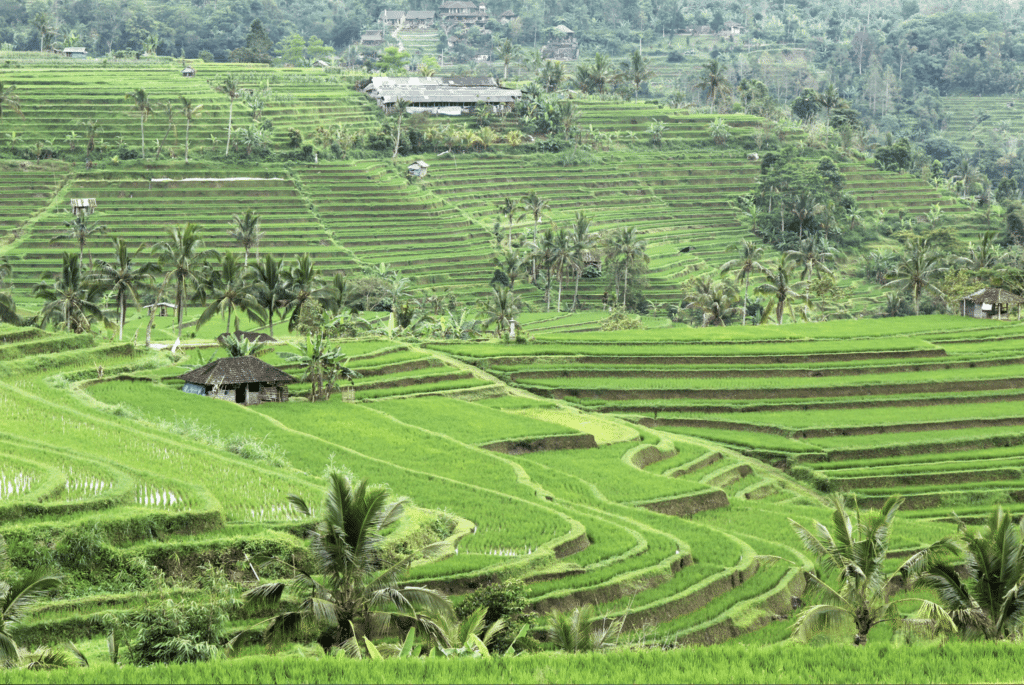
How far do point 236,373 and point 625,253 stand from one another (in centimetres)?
3409

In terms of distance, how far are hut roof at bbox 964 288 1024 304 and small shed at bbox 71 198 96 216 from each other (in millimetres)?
46194

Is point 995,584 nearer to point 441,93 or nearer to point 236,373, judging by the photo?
point 236,373

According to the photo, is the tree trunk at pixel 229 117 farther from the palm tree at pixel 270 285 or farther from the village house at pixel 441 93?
the palm tree at pixel 270 285

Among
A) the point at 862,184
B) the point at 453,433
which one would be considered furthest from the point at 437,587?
the point at 862,184

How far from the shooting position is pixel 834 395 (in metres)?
40.4

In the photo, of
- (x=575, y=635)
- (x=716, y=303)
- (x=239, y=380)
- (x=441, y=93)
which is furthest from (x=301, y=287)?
(x=441, y=93)

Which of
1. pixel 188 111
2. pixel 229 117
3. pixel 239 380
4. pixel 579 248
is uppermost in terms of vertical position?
pixel 188 111

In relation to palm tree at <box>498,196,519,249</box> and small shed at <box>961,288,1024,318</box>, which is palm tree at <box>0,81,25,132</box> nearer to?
palm tree at <box>498,196,519,249</box>

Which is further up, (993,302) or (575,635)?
(575,635)

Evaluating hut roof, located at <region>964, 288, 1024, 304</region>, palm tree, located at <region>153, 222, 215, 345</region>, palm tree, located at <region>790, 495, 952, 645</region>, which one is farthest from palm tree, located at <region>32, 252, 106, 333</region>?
hut roof, located at <region>964, 288, 1024, 304</region>

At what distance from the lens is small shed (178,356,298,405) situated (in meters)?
34.4

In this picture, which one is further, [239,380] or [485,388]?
[485,388]

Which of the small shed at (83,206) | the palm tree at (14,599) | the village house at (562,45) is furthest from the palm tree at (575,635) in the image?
the village house at (562,45)

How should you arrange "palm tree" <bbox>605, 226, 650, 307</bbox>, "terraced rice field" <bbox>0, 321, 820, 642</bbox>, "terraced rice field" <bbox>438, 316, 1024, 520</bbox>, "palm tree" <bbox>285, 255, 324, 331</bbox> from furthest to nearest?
"palm tree" <bbox>605, 226, 650, 307</bbox> → "palm tree" <bbox>285, 255, 324, 331</bbox> → "terraced rice field" <bbox>438, 316, 1024, 520</bbox> → "terraced rice field" <bbox>0, 321, 820, 642</bbox>
